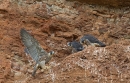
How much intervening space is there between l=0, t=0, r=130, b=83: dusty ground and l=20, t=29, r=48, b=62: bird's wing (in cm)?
37

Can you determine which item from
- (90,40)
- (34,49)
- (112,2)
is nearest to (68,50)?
(90,40)

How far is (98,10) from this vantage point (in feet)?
38.1

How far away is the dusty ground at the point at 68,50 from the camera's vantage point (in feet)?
28.8

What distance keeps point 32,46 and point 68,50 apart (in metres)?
1.68

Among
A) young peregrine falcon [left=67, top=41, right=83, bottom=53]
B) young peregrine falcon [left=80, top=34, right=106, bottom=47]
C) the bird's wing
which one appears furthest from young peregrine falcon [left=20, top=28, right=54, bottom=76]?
young peregrine falcon [left=80, top=34, right=106, bottom=47]

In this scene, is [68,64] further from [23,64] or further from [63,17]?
[63,17]

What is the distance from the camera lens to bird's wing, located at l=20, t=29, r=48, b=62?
9258 mm

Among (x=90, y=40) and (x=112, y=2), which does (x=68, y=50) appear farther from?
(x=112, y=2)

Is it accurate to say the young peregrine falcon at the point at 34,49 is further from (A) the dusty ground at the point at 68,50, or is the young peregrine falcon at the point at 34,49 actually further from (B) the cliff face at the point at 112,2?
(B) the cliff face at the point at 112,2

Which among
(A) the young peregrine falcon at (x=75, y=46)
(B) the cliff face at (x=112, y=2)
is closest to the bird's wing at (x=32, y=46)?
(A) the young peregrine falcon at (x=75, y=46)

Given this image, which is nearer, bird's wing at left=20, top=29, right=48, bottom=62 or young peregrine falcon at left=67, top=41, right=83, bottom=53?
bird's wing at left=20, top=29, right=48, bottom=62

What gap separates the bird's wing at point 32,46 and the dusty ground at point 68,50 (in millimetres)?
367

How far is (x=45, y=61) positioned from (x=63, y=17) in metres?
2.05

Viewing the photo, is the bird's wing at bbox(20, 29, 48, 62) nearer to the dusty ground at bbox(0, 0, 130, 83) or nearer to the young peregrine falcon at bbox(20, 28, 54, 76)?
the young peregrine falcon at bbox(20, 28, 54, 76)
